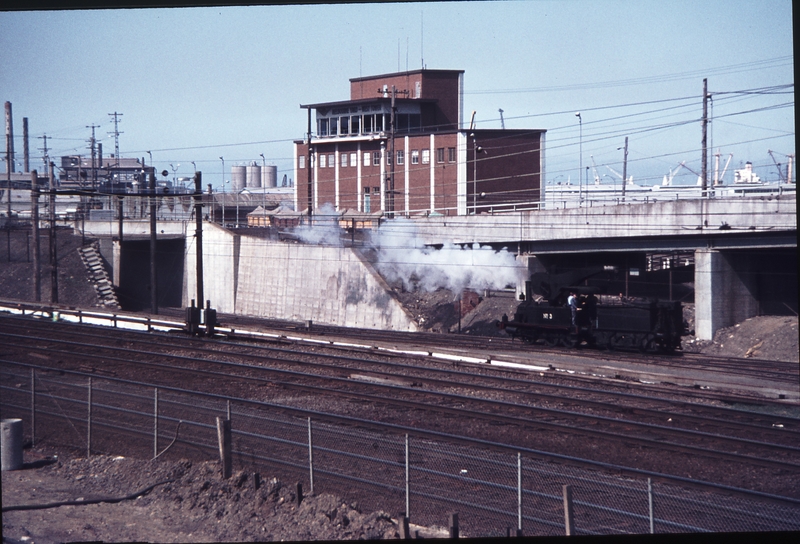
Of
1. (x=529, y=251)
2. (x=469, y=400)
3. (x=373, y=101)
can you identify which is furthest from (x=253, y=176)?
(x=469, y=400)

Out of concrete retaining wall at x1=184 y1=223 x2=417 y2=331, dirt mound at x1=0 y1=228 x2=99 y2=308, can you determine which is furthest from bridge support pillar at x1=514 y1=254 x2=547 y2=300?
dirt mound at x1=0 y1=228 x2=99 y2=308

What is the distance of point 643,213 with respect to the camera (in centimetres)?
3008

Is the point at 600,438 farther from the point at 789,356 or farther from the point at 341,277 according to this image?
the point at 341,277

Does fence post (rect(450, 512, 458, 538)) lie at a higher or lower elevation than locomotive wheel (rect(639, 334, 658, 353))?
higher

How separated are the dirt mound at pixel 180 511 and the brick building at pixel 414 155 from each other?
108ft

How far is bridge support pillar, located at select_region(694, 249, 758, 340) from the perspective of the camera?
29.3m

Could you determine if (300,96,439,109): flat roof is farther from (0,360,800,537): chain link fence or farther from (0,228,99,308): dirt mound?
(0,360,800,537): chain link fence

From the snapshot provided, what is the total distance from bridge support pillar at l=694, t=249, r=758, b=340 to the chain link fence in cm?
2075

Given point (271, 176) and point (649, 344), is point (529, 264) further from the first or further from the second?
point (271, 176)

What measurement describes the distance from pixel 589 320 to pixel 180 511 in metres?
19.0

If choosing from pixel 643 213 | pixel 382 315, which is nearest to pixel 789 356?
pixel 643 213

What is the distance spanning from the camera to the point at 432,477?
10117 mm

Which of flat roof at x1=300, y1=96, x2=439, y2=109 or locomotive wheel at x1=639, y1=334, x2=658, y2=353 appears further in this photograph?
flat roof at x1=300, y1=96, x2=439, y2=109

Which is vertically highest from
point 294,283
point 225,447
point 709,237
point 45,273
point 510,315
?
point 709,237
